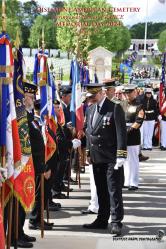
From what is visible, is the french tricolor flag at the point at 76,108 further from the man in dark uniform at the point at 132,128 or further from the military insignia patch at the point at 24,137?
the military insignia patch at the point at 24,137

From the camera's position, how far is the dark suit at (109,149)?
736cm

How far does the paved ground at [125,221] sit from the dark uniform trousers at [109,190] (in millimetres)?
281

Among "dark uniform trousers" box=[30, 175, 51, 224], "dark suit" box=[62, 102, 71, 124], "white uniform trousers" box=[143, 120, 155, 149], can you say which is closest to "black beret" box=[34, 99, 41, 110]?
"dark uniform trousers" box=[30, 175, 51, 224]

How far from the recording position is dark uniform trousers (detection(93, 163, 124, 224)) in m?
7.43

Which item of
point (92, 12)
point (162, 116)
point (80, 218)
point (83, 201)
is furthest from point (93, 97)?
point (92, 12)

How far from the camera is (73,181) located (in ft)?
38.4

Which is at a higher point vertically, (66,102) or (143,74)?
(66,102)

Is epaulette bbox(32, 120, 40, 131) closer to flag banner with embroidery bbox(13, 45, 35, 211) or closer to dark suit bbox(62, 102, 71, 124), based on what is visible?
flag banner with embroidery bbox(13, 45, 35, 211)

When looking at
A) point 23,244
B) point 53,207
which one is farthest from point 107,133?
point 53,207

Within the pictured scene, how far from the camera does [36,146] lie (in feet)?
22.1

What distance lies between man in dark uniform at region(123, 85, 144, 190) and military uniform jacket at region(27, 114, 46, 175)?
3.92 metres

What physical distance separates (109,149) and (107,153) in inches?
2.4

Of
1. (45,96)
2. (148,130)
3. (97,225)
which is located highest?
(45,96)

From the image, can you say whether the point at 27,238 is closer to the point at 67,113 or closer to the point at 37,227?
the point at 37,227
